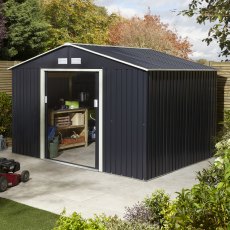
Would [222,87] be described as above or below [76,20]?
below

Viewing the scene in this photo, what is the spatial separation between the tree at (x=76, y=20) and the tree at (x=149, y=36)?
108 cm

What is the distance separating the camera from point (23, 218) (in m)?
7.54

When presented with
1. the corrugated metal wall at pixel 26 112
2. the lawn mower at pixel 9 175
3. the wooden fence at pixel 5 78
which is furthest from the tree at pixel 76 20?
the lawn mower at pixel 9 175

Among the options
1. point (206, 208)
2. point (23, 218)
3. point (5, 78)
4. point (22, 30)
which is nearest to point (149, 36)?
point (22, 30)

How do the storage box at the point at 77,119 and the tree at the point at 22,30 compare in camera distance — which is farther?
the tree at the point at 22,30

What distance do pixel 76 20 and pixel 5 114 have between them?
53.1ft

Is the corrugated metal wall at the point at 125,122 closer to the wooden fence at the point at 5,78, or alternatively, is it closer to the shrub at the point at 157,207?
the shrub at the point at 157,207

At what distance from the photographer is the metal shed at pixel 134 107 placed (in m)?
10.1

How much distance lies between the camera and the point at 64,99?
52.3ft

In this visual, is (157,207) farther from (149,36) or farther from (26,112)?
(149,36)

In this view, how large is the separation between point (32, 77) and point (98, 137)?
287 cm

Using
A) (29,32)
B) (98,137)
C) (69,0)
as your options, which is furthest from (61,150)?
(69,0)

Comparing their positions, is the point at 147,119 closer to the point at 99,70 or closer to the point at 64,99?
the point at 99,70

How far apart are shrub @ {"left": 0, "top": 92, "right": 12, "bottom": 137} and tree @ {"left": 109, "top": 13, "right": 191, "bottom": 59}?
13899mm
